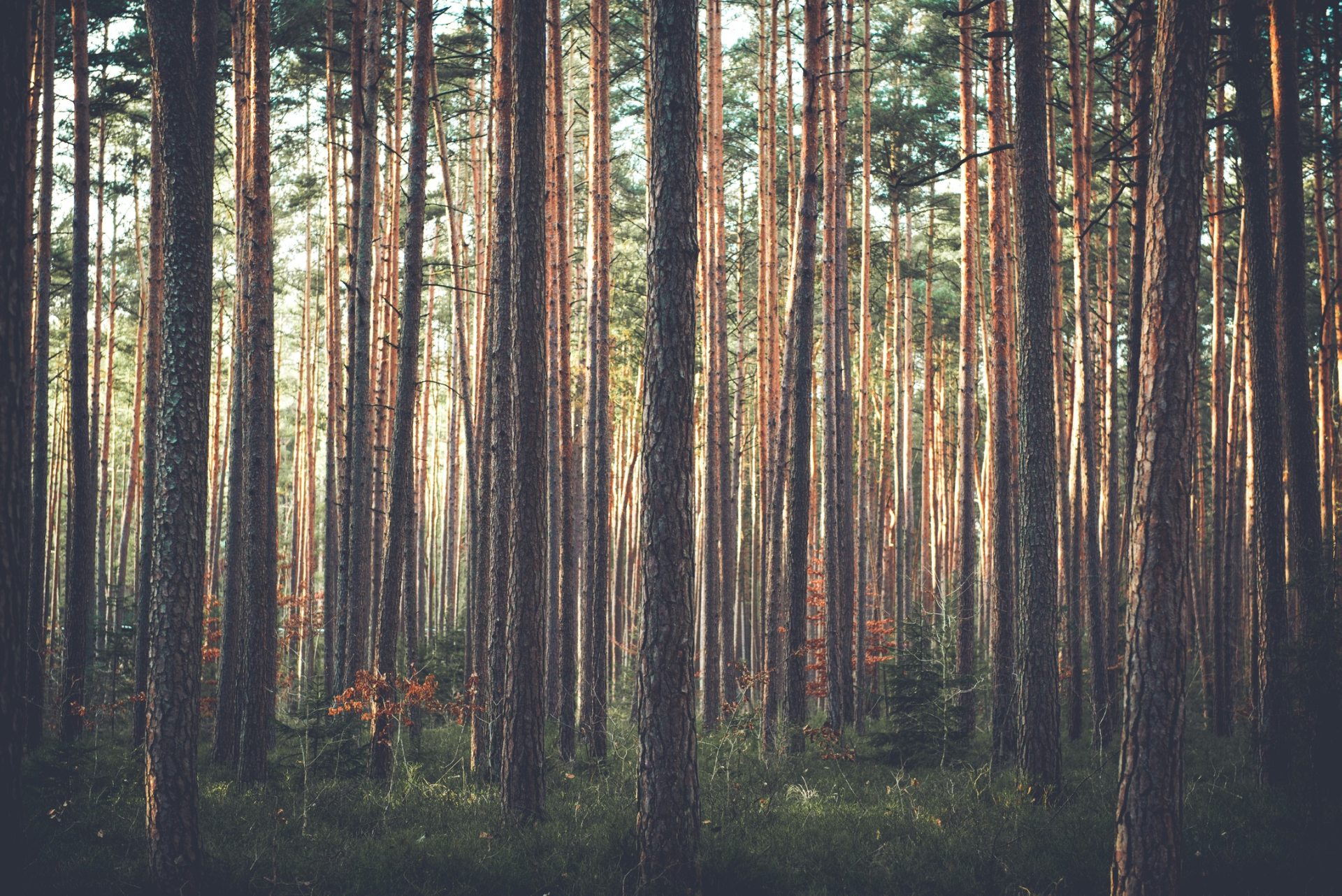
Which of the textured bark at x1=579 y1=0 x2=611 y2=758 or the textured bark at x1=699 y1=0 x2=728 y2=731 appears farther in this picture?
the textured bark at x1=699 y1=0 x2=728 y2=731

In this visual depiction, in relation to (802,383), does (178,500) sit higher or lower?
lower

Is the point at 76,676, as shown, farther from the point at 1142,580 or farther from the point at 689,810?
the point at 1142,580

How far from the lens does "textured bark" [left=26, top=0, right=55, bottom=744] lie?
32.6 feet

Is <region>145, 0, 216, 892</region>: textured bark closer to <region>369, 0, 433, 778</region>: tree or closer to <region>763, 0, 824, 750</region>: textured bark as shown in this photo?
<region>369, 0, 433, 778</region>: tree

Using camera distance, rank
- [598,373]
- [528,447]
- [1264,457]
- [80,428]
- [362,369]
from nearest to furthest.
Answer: [528,447], [1264,457], [362,369], [80,428], [598,373]

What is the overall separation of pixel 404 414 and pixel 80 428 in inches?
176

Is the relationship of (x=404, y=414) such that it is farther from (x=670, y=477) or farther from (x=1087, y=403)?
(x=1087, y=403)

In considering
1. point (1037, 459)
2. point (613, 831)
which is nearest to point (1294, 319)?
point (1037, 459)

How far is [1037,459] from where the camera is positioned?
740 cm

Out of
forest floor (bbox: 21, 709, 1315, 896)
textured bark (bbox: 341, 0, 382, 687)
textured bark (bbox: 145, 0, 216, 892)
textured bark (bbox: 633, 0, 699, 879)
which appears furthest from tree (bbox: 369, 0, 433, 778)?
textured bark (bbox: 633, 0, 699, 879)

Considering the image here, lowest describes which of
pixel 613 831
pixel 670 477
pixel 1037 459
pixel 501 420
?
pixel 613 831

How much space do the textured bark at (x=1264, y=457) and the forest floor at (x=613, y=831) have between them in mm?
785

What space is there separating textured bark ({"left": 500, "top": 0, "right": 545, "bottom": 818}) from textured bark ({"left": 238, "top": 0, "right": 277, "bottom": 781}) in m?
3.14

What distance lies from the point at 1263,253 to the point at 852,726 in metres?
8.77
